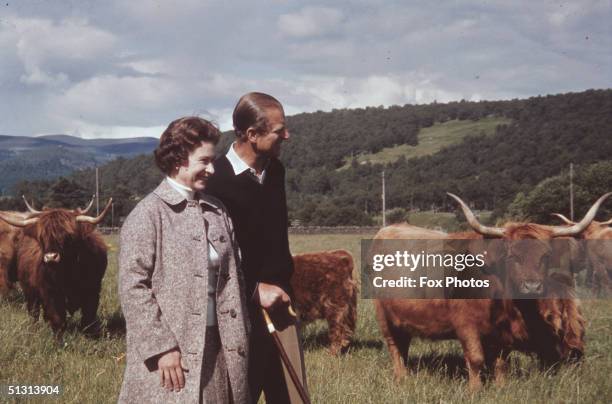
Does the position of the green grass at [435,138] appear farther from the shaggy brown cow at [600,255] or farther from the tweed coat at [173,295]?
the tweed coat at [173,295]

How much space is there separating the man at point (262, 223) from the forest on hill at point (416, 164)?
24773mm

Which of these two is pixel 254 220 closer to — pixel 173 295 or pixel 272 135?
pixel 272 135

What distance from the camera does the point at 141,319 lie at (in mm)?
2498

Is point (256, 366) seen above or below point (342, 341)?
above

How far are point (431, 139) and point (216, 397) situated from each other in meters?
123

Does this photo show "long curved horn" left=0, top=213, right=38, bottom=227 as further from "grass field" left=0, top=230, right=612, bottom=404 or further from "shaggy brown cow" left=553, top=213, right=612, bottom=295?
"shaggy brown cow" left=553, top=213, right=612, bottom=295

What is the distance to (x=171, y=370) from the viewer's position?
2.53m

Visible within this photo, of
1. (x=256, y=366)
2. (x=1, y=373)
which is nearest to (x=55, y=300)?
(x=1, y=373)

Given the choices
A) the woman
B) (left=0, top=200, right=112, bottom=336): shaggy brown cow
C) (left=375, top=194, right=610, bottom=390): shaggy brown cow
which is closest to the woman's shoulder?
the woman

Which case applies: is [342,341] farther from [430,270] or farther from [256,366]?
[256,366]

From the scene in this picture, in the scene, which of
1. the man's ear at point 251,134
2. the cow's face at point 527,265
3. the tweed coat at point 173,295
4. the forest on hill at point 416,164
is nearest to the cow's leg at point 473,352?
the cow's face at point 527,265

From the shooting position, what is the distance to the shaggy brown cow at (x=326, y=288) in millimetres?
7945

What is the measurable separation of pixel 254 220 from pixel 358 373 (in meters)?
3.42

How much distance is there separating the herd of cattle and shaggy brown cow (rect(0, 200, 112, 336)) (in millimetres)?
12
